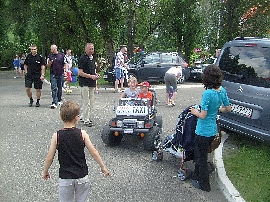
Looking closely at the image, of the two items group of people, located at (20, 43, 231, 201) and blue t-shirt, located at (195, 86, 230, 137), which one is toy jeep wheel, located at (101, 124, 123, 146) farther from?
blue t-shirt, located at (195, 86, 230, 137)

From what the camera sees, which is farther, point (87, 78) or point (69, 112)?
point (87, 78)

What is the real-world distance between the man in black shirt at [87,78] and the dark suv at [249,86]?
3307 millimetres

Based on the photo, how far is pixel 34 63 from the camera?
10.8 meters

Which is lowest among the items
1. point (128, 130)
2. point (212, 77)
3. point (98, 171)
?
point (98, 171)

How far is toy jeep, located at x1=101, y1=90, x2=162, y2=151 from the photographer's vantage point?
6.62 meters

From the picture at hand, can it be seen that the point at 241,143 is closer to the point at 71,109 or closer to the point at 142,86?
the point at 142,86

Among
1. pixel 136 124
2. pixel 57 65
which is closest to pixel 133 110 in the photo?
pixel 136 124

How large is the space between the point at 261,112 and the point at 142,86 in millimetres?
2573

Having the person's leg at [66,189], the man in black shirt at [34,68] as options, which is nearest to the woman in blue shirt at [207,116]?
the person's leg at [66,189]

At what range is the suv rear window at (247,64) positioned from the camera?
5.98 meters

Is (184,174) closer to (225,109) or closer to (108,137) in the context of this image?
(225,109)

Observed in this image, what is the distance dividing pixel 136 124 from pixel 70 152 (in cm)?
319

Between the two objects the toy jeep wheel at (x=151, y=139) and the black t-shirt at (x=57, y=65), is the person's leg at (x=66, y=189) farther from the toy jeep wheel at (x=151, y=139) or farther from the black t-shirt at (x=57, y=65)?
the black t-shirt at (x=57, y=65)

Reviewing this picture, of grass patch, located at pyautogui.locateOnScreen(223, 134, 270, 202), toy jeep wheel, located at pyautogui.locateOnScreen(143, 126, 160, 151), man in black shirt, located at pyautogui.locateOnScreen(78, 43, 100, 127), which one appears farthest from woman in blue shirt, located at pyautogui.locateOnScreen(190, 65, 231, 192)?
man in black shirt, located at pyautogui.locateOnScreen(78, 43, 100, 127)
